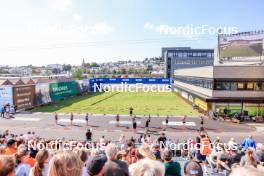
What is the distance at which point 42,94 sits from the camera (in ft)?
166

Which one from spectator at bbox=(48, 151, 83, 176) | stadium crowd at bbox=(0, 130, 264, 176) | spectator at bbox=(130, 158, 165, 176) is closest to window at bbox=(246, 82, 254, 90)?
stadium crowd at bbox=(0, 130, 264, 176)

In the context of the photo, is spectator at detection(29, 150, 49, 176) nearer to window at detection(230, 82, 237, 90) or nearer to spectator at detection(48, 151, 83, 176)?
spectator at detection(48, 151, 83, 176)

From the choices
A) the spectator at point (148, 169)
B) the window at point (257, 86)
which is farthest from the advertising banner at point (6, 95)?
the spectator at point (148, 169)

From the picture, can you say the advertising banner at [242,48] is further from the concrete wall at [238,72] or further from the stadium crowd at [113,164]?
the stadium crowd at [113,164]

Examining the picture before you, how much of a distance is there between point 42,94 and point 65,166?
49.5m

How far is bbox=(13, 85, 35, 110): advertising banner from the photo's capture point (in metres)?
42.2

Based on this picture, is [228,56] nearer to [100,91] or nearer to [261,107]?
[261,107]

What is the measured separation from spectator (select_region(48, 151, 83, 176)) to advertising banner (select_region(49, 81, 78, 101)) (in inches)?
2079

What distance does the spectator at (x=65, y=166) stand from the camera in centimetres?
Answer: 346

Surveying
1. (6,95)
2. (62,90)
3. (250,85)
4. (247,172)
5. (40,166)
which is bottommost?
(62,90)

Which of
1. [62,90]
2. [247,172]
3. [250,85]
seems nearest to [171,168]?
[247,172]

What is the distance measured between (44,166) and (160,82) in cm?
8908

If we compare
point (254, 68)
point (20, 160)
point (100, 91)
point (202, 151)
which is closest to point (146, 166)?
point (20, 160)

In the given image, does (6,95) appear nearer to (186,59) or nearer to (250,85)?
(250,85)
